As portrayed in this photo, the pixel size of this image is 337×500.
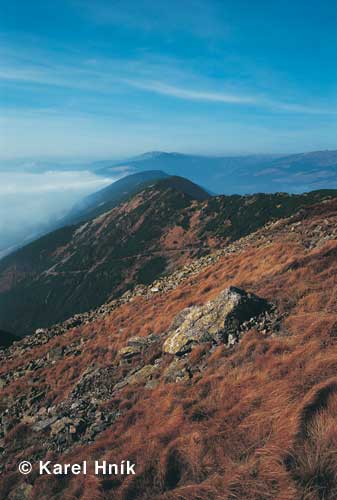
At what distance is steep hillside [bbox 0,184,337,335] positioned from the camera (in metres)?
123

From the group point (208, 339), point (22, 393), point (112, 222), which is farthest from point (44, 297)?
point (208, 339)

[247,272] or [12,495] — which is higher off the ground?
[247,272]

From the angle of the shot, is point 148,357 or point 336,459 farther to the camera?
point 148,357

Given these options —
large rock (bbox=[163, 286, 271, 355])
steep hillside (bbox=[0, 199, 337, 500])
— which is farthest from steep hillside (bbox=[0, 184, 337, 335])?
large rock (bbox=[163, 286, 271, 355])

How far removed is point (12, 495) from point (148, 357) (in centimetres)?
760

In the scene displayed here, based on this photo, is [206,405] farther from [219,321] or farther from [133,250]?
[133,250]

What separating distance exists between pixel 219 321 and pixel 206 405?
5055mm

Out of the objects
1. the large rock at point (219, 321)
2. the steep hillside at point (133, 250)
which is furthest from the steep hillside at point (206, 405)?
the steep hillside at point (133, 250)

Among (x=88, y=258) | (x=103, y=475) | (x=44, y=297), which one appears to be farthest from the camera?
(x=88, y=258)

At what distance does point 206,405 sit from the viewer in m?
9.58

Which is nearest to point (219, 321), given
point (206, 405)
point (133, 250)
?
point (206, 405)

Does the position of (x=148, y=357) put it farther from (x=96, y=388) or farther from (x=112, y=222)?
(x=112, y=222)

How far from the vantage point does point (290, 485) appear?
5.79 metres

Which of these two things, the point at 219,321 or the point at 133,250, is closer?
the point at 219,321
